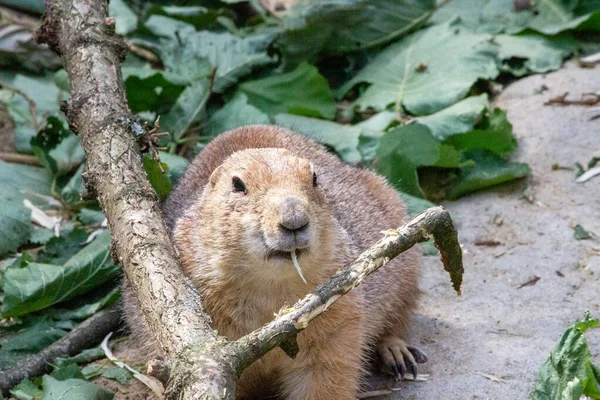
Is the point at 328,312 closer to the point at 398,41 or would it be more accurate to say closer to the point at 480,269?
the point at 480,269

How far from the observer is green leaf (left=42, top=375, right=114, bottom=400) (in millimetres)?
4172

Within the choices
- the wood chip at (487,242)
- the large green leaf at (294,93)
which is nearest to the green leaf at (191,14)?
the large green leaf at (294,93)

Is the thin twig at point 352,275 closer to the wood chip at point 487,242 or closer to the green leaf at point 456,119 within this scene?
the wood chip at point 487,242

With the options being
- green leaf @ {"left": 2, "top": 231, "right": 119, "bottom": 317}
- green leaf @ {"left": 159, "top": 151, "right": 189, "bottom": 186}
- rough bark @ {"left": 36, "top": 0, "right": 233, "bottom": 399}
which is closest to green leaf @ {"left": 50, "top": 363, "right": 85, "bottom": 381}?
green leaf @ {"left": 2, "top": 231, "right": 119, "bottom": 317}

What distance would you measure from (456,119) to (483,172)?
49cm

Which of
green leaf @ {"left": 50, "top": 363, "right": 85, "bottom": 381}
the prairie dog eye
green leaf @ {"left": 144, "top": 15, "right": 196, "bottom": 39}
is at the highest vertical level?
the prairie dog eye

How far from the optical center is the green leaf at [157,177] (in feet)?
15.7

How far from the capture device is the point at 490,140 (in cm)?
649

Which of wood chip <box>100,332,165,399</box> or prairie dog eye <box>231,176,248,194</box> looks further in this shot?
wood chip <box>100,332,165,399</box>

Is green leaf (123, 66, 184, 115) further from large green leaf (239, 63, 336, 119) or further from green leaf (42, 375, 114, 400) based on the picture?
green leaf (42, 375, 114, 400)

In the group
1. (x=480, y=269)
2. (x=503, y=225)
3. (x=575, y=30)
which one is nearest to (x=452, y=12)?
(x=575, y=30)

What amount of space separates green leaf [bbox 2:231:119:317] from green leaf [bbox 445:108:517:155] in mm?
2799

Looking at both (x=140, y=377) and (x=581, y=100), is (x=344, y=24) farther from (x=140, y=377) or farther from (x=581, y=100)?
(x=140, y=377)

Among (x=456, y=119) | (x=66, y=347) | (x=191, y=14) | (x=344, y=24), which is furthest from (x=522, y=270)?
(x=191, y=14)
